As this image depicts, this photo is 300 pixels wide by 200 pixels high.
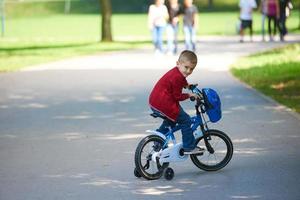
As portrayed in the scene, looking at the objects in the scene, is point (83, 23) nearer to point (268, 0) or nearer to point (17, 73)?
point (268, 0)

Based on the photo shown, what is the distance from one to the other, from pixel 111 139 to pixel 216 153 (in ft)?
7.78

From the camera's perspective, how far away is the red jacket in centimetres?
895

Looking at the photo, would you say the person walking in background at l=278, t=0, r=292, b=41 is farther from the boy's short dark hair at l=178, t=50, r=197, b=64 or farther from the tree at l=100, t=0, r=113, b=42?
the boy's short dark hair at l=178, t=50, r=197, b=64

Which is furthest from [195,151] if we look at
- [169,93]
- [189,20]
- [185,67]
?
[189,20]

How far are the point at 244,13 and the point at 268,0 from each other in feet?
3.31

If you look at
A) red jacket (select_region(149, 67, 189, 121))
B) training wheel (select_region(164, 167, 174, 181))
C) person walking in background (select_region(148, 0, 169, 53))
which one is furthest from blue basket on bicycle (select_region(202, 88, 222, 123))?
person walking in background (select_region(148, 0, 169, 53))

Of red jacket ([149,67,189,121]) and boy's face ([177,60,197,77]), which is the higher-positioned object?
boy's face ([177,60,197,77])

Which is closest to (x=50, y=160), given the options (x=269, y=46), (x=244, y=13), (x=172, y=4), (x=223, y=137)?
(x=223, y=137)

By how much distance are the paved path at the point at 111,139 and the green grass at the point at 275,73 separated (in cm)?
38

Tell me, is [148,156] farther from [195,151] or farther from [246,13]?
[246,13]

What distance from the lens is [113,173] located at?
9.36 meters

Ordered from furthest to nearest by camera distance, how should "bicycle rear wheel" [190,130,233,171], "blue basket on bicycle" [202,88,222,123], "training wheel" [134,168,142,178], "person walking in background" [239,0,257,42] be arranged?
"person walking in background" [239,0,257,42] → "bicycle rear wheel" [190,130,233,171] → "blue basket on bicycle" [202,88,222,123] → "training wheel" [134,168,142,178]

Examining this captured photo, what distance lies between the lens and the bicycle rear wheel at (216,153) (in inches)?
372

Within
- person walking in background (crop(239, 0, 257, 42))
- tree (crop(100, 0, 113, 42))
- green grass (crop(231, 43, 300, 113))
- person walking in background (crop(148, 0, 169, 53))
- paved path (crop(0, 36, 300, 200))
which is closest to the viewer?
paved path (crop(0, 36, 300, 200))
